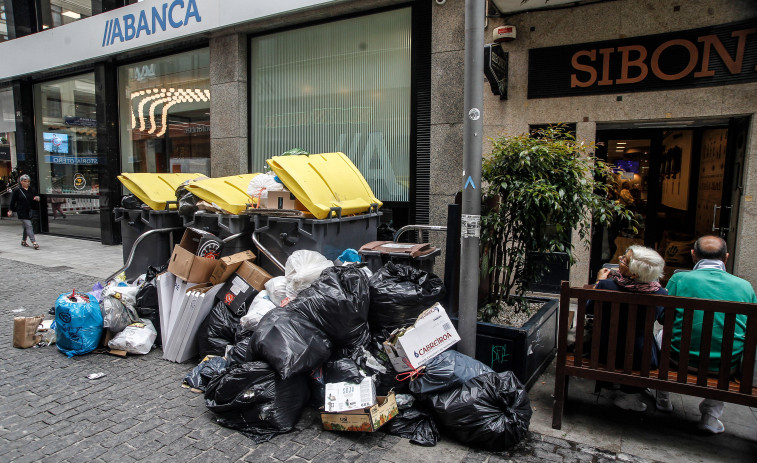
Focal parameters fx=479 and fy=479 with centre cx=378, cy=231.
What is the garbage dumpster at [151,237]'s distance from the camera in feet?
20.9

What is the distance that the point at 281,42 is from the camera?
28.7ft

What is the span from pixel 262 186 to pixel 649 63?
4951 millimetres

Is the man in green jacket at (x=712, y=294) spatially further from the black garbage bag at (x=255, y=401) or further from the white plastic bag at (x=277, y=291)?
the white plastic bag at (x=277, y=291)

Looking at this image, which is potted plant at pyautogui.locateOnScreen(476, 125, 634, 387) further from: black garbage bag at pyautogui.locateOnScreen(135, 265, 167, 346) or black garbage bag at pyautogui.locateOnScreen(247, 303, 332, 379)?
black garbage bag at pyautogui.locateOnScreen(135, 265, 167, 346)

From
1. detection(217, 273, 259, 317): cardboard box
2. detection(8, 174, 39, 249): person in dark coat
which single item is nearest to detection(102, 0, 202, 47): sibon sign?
detection(8, 174, 39, 249): person in dark coat

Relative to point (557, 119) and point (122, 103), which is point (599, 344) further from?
point (122, 103)

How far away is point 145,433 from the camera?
327 centimetres

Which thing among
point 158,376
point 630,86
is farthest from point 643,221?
point 158,376

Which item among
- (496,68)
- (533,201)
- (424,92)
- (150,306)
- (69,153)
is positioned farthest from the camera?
(69,153)

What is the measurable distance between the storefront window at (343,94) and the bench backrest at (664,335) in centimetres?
459

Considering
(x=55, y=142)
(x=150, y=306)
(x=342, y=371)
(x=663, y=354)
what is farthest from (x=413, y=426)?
(x=55, y=142)

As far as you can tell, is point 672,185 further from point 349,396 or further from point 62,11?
point 62,11

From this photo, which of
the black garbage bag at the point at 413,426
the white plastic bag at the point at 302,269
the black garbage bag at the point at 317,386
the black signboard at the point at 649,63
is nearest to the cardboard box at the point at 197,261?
the white plastic bag at the point at 302,269

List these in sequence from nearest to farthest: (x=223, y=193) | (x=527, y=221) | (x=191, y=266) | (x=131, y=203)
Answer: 1. (x=527, y=221)
2. (x=191, y=266)
3. (x=223, y=193)
4. (x=131, y=203)
